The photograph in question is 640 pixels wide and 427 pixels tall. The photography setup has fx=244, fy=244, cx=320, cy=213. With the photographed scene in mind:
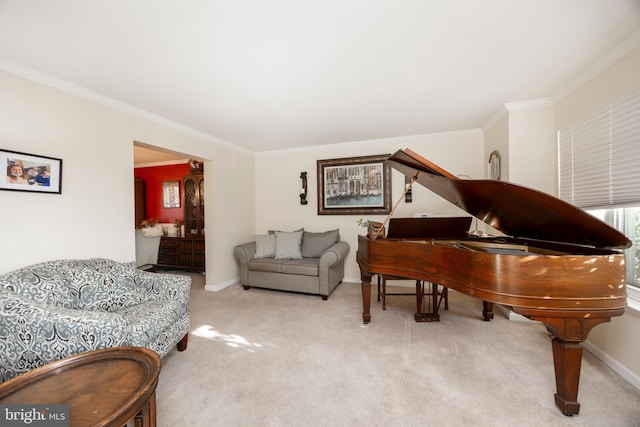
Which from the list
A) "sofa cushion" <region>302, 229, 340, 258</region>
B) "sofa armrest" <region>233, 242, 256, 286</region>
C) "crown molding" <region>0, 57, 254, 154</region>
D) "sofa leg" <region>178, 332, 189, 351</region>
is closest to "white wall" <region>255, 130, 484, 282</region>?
"sofa cushion" <region>302, 229, 340, 258</region>

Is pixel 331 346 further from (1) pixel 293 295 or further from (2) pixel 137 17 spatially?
(2) pixel 137 17

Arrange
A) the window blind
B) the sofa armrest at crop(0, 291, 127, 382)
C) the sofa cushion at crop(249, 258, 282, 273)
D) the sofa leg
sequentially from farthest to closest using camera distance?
1. the sofa cushion at crop(249, 258, 282, 273)
2. the sofa leg
3. the window blind
4. the sofa armrest at crop(0, 291, 127, 382)

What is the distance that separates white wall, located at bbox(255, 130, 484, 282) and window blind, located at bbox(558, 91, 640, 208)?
1.33m

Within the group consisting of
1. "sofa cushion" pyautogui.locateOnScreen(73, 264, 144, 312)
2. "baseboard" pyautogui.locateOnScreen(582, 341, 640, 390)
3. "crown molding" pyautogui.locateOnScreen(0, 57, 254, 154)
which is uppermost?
"crown molding" pyautogui.locateOnScreen(0, 57, 254, 154)

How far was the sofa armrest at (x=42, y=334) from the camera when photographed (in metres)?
1.41

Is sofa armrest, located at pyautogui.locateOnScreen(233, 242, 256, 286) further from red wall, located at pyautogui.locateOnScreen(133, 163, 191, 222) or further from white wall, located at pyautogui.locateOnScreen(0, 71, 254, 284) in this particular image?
red wall, located at pyautogui.locateOnScreen(133, 163, 191, 222)

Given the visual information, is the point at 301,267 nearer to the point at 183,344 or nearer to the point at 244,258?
the point at 244,258

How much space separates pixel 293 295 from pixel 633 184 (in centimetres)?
357

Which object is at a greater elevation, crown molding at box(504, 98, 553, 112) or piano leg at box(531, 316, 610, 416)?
crown molding at box(504, 98, 553, 112)

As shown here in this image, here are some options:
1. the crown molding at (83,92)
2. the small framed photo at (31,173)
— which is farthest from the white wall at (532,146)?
the small framed photo at (31,173)

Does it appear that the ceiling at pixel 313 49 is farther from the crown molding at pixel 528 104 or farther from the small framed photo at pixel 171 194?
the small framed photo at pixel 171 194

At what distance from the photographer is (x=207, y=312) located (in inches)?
119

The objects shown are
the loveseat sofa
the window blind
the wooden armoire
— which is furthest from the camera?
the wooden armoire

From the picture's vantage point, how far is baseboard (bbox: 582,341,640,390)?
1688mm
